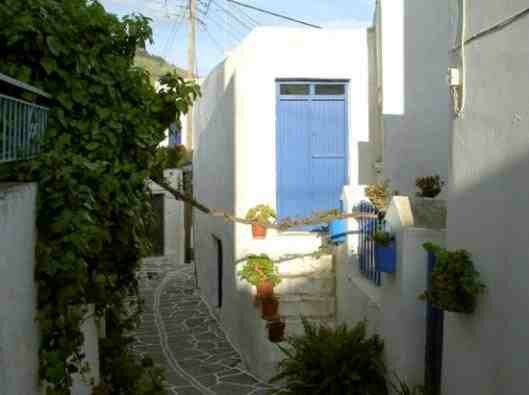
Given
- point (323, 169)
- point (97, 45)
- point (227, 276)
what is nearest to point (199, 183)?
point (227, 276)

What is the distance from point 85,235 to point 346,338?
4179 millimetres

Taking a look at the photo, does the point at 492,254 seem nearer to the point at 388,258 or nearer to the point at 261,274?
the point at 388,258

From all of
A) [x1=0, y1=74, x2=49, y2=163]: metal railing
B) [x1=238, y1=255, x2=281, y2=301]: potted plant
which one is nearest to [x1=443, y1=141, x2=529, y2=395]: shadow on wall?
[x1=0, y1=74, x2=49, y2=163]: metal railing

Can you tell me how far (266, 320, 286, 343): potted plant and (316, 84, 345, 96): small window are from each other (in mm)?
4013

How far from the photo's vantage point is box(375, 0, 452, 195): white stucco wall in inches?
381

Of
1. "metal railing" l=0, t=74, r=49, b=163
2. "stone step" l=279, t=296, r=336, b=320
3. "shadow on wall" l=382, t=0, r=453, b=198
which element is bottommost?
"stone step" l=279, t=296, r=336, b=320

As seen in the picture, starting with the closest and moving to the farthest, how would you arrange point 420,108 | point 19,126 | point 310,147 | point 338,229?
point 19,126 < point 338,229 < point 420,108 < point 310,147

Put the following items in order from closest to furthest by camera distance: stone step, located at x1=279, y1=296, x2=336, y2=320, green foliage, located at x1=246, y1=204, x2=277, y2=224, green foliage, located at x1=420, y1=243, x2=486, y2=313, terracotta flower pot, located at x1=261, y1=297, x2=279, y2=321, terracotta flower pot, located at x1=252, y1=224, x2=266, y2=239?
1. green foliage, located at x1=420, y1=243, x2=486, y2=313
2. terracotta flower pot, located at x1=261, y1=297, x2=279, y2=321
3. stone step, located at x1=279, y1=296, x2=336, y2=320
4. terracotta flower pot, located at x1=252, y1=224, x2=266, y2=239
5. green foliage, located at x1=246, y1=204, x2=277, y2=224

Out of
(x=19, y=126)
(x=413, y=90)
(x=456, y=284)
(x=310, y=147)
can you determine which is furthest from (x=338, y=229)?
(x=19, y=126)

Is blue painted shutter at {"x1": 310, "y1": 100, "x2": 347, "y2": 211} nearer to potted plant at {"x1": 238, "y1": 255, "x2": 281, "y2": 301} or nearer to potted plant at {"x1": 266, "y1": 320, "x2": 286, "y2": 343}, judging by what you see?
potted plant at {"x1": 238, "y1": 255, "x2": 281, "y2": 301}

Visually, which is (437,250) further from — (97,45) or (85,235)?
(97,45)

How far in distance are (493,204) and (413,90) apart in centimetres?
585

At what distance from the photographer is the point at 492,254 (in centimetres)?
432

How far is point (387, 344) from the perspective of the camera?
22.4 feet
